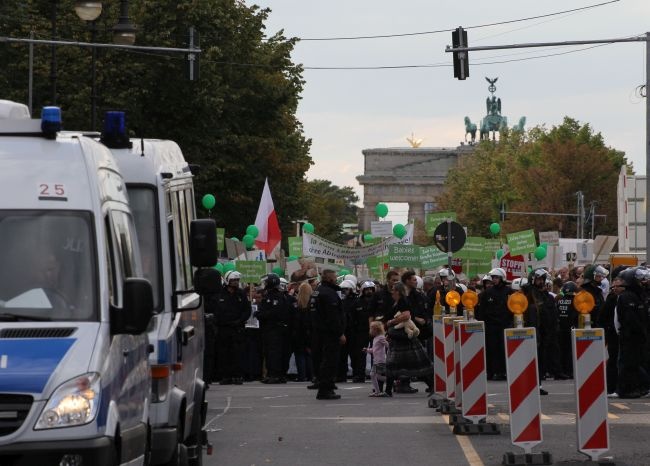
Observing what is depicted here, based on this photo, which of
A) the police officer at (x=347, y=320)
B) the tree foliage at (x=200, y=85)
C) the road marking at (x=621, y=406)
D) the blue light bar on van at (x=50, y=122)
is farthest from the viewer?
the tree foliage at (x=200, y=85)

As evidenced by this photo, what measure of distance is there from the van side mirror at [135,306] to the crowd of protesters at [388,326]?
44.7ft

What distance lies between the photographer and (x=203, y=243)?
12875mm

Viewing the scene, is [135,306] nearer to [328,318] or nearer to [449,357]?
[449,357]

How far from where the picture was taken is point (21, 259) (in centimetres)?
1050

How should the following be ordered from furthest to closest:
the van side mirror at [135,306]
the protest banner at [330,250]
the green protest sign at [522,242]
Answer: the green protest sign at [522,242]
the protest banner at [330,250]
the van side mirror at [135,306]

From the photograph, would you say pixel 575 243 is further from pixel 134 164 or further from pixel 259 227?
pixel 134 164

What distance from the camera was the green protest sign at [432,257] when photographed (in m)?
47.3

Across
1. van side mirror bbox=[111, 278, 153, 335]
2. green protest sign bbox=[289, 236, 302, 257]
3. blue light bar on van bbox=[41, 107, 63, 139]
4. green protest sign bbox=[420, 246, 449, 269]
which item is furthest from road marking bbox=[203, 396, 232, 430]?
green protest sign bbox=[420, 246, 449, 269]

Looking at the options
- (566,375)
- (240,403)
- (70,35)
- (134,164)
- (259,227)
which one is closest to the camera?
(134,164)

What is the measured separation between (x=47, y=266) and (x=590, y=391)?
6.40m

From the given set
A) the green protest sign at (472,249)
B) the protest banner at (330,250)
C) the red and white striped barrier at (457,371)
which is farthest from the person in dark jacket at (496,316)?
the green protest sign at (472,249)

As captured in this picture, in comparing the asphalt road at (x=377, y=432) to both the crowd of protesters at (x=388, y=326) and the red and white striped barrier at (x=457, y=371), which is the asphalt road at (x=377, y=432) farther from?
the crowd of protesters at (x=388, y=326)

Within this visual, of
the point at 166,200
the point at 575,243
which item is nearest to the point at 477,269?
the point at 575,243

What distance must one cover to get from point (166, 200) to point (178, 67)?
40.7m
